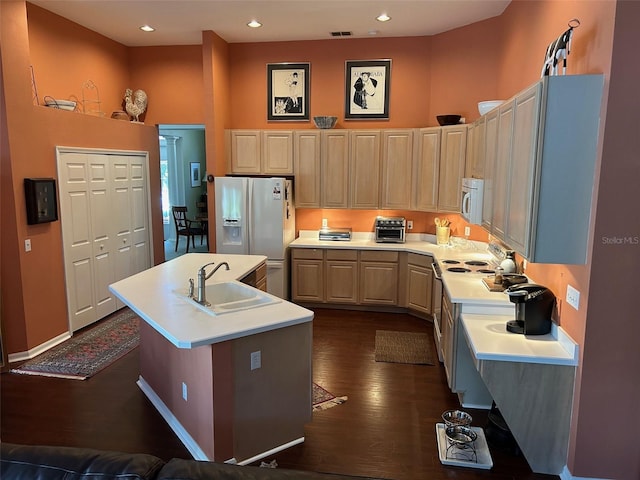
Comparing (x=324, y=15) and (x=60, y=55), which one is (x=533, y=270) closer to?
(x=324, y=15)

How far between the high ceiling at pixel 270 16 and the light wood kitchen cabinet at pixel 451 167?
128 centimetres

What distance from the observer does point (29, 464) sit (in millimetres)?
1389

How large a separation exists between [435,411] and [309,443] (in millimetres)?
1077

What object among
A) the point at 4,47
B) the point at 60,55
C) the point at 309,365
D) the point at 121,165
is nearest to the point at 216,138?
the point at 121,165

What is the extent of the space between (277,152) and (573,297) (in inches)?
168

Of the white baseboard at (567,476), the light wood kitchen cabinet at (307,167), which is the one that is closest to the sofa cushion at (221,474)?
the white baseboard at (567,476)

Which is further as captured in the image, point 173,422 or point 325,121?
point 325,121

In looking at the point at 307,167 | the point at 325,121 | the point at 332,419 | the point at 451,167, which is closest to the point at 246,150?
the point at 307,167

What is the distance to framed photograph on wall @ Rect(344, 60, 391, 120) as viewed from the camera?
6.01 metres

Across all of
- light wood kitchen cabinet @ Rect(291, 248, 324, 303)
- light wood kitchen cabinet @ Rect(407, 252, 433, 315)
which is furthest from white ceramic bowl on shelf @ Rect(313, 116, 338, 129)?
light wood kitchen cabinet @ Rect(407, 252, 433, 315)

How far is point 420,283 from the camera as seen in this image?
552cm

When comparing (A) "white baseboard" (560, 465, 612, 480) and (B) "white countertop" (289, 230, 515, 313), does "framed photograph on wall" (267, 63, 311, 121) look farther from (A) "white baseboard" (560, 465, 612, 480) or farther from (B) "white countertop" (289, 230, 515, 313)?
(A) "white baseboard" (560, 465, 612, 480)

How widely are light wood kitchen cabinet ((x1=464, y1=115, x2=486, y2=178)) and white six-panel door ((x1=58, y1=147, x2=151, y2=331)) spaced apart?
166 inches

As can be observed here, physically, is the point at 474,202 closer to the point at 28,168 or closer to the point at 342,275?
the point at 342,275
